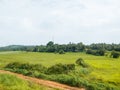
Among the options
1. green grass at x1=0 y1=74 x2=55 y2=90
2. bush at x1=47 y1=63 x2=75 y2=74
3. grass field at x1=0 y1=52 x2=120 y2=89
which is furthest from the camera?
bush at x1=47 y1=63 x2=75 y2=74

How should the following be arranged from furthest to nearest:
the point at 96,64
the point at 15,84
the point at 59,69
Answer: the point at 96,64 < the point at 59,69 < the point at 15,84

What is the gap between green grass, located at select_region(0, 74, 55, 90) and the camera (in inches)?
940

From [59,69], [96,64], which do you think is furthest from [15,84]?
[96,64]

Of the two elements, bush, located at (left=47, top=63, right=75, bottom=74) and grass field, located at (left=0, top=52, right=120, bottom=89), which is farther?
bush, located at (left=47, top=63, right=75, bottom=74)

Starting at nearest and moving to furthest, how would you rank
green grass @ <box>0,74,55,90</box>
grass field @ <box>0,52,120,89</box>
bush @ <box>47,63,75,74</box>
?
green grass @ <box>0,74,55,90</box> → grass field @ <box>0,52,120,89</box> → bush @ <box>47,63,75,74</box>

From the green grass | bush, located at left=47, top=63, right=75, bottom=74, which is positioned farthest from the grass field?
the green grass

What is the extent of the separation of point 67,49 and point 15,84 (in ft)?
270

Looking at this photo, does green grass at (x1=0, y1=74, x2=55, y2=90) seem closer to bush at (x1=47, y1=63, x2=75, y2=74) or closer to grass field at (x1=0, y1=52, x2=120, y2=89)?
bush at (x1=47, y1=63, x2=75, y2=74)

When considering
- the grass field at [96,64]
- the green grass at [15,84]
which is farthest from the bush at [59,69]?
the green grass at [15,84]

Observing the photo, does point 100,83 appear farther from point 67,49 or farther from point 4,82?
point 67,49

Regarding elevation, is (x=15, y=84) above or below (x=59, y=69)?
below

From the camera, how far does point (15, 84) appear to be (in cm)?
2492

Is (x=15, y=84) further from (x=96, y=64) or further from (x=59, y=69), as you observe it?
(x=96, y=64)

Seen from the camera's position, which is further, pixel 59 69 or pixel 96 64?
pixel 96 64
